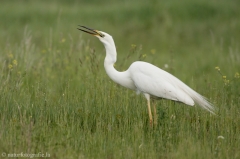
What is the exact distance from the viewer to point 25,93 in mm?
6465

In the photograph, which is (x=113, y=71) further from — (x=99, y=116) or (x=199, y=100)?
Answer: (x=199, y=100)

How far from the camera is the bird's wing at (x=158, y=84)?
6.00 metres

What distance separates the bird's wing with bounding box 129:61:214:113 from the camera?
19.7ft

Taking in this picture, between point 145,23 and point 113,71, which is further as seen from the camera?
point 145,23

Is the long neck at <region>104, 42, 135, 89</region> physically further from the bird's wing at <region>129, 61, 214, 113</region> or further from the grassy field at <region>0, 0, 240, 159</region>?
the grassy field at <region>0, 0, 240, 159</region>

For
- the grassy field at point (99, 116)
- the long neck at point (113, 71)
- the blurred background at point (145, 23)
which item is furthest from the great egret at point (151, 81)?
the blurred background at point (145, 23)

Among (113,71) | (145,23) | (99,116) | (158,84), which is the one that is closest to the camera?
(99,116)

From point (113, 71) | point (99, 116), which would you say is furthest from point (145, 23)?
point (99, 116)

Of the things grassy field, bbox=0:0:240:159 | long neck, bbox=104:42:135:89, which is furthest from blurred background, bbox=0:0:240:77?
long neck, bbox=104:42:135:89

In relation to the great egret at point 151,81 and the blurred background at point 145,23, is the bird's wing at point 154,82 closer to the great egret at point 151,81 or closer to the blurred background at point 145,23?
Answer: the great egret at point 151,81

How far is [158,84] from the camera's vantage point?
6.07m

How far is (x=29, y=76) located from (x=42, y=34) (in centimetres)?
553

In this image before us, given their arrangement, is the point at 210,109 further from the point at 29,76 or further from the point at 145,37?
the point at 145,37

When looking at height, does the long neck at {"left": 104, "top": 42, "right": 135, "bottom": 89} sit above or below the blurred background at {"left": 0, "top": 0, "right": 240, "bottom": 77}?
below
